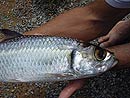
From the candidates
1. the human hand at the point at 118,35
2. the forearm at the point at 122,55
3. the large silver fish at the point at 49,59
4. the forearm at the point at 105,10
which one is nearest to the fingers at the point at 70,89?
the large silver fish at the point at 49,59

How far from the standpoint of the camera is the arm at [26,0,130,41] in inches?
90.7

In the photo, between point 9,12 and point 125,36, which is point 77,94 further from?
point 9,12

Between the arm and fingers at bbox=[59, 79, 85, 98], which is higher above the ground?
the arm

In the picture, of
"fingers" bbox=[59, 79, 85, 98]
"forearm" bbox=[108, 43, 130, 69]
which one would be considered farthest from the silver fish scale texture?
"forearm" bbox=[108, 43, 130, 69]

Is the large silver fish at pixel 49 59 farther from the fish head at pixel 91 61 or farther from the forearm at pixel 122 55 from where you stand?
the forearm at pixel 122 55

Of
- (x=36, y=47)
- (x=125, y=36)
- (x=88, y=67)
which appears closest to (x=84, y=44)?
(x=88, y=67)

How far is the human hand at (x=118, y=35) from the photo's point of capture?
8.64 ft

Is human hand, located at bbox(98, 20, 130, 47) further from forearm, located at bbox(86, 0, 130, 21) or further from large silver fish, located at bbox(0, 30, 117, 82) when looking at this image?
large silver fish, located at bbox(0, 30, 117, 82)

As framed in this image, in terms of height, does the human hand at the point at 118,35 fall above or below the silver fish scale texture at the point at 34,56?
below

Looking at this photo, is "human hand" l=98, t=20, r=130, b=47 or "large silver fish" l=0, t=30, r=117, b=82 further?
"human hand" l=98, t=20, r=130, b=47

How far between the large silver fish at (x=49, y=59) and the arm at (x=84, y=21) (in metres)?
0.32

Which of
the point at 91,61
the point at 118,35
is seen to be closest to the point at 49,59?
the point at 91,61

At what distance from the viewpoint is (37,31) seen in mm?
2303

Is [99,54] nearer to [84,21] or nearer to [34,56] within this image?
Answer: [34,56]
